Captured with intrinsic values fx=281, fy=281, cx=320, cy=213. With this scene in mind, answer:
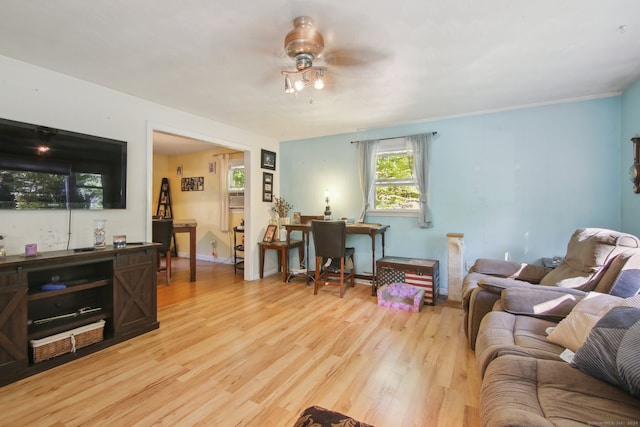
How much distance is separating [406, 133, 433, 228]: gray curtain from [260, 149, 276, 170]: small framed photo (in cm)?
234

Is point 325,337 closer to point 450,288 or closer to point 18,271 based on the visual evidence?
point 450,288

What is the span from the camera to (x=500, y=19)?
1.71 metres

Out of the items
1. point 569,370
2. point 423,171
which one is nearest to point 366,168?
point 423,171

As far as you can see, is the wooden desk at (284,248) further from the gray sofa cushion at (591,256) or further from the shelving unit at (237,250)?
the gray sofa cushion at (591,256)

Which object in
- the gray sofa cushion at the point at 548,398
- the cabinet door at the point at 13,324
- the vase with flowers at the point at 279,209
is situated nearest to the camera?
the gray sofa cushion at the point at 548,398

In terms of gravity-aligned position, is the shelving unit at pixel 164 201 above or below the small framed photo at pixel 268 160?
below

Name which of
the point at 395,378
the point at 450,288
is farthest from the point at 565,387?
the point at 450,288

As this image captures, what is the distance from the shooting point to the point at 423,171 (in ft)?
12.3

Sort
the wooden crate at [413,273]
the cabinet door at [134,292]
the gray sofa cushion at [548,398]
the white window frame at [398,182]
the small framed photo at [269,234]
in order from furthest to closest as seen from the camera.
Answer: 1. the small framed photo at [269,234]
2. the white window frame at [398,182]
3. the wooden crate at [413,273]
4. the cabinet door at [134,292]
5. the gray sofa cushion at [548,398]

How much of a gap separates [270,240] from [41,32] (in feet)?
11.0

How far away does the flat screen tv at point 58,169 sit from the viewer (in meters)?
2.13

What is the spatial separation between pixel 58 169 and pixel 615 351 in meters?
3.69

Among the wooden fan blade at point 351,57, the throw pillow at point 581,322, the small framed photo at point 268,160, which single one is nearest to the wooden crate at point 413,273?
the throw pillow at point 581,322

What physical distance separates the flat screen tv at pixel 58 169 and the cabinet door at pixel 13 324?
2.09 ft
